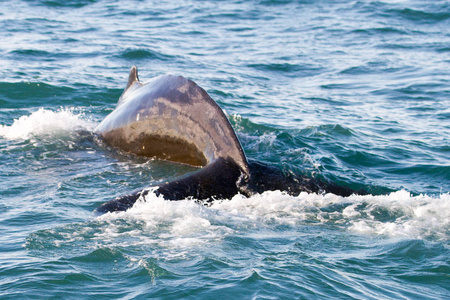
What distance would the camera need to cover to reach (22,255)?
5547 mm

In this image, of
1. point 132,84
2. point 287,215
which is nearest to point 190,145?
point 287,215

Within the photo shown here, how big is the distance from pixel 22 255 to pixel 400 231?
3.80 m

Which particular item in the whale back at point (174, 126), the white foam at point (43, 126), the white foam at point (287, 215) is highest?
the whale back at point (174, 126)

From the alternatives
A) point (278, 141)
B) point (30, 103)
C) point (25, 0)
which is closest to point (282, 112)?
point (278, 141)

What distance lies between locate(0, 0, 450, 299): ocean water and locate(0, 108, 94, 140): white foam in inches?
1.5

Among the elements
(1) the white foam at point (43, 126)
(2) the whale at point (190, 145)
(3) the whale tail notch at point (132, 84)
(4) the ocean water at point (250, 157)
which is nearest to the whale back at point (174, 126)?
(2) the whale at point (190, 145)

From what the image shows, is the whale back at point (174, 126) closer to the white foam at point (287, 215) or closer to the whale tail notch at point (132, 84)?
the whale tail notch at point (132, 84)

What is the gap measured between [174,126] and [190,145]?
14.6 inches

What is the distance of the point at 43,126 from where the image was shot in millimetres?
10336

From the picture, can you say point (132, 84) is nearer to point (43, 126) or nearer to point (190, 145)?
point (43, 126)

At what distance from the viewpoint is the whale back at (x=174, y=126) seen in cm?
755

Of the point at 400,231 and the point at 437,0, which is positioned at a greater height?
the point at 437,0

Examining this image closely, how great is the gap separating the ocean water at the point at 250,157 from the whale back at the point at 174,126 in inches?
9.8

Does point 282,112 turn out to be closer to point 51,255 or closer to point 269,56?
point 269,56
